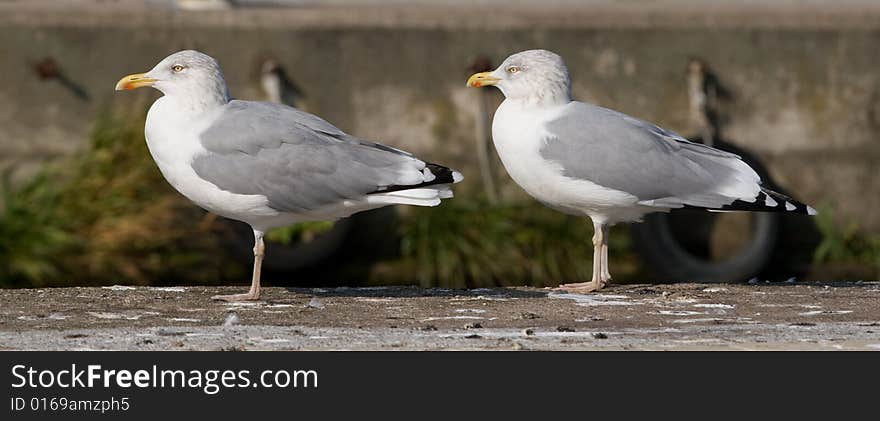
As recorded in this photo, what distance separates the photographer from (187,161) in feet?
24.5

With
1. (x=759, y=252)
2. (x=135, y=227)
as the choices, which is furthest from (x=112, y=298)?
(x=759, y=252)

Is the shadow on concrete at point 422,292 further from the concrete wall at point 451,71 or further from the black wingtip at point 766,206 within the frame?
the concrete wall at point 451,71

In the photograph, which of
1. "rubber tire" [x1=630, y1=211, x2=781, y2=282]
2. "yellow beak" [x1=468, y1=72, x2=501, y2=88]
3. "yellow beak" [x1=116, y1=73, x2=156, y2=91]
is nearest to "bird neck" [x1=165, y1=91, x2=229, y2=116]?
"yellow beak" [x1=116, y1=73, x2=156, y2=91]

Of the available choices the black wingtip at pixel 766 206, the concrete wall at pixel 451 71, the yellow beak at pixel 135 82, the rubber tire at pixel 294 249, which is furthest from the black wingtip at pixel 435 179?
the concrete wall at pixel 451 71

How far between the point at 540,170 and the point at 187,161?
180 cm

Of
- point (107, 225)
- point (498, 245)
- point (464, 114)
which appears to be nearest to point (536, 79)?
point (498, 245)

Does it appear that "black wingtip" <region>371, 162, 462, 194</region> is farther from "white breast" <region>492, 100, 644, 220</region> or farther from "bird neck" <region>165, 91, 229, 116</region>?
"bird neck" <region>165, 91, 229, 116</region>

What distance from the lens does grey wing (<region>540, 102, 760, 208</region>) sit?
7895 millimetres

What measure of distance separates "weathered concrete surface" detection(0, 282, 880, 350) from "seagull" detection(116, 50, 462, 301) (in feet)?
1.72

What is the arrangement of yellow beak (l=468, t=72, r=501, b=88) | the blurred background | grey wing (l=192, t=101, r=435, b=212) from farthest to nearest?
the blurred background
yellow beak (l=468, t=72, r=501, b=88)
grey wing (l=192, t=101, r=435, b=212)

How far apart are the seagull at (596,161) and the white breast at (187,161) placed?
4.52ft

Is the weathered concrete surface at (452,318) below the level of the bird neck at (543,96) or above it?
below

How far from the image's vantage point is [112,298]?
7.88 m

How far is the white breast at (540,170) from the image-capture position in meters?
7.91
